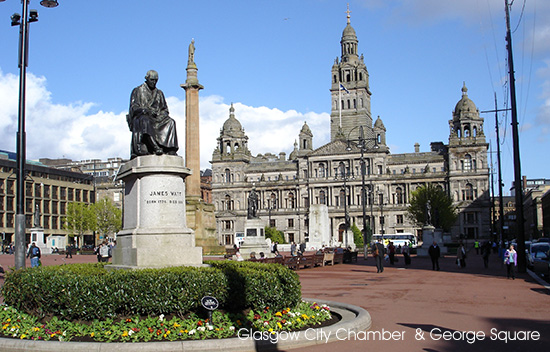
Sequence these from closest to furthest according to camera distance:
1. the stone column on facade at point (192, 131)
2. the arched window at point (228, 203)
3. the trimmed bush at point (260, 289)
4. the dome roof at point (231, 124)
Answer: the trimmed bush at point (260, 289) < the stone column on facade at point (192, 131) < the dome roof at point (231, 124) < the arched window at point (228, 203)

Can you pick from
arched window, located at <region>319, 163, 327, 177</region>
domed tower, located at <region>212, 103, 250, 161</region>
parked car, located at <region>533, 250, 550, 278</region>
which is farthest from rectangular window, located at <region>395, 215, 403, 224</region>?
parked car, located at <region>533, 250, 550, 278</region>

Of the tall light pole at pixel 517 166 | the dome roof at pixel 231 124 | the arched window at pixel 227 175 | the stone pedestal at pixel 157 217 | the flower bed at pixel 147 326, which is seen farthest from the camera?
the arched window at pixel 227 175

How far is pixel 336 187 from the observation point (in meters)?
107

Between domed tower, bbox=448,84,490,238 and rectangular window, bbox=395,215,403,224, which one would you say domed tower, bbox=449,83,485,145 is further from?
rectangular window, bbox=395,215,403,224

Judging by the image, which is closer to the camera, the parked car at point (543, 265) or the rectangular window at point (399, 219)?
the parked car at point (543, 265)

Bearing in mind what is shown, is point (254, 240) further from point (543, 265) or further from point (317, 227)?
point (317, 227)

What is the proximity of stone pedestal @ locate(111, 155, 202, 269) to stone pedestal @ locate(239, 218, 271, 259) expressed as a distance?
1057 inches

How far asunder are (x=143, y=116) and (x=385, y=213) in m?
95.8

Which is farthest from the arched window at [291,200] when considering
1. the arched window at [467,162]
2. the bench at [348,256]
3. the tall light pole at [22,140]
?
the tall light pole at [22,140]

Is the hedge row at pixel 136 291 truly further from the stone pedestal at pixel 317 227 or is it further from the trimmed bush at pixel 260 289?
the stone pedestal at pixel 317 227

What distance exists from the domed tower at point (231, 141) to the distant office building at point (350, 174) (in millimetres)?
194

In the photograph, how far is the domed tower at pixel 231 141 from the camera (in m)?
113

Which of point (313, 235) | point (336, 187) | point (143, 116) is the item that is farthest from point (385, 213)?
point (143, 116)

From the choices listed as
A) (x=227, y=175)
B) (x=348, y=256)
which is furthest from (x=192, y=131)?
(x=227, y=175)
